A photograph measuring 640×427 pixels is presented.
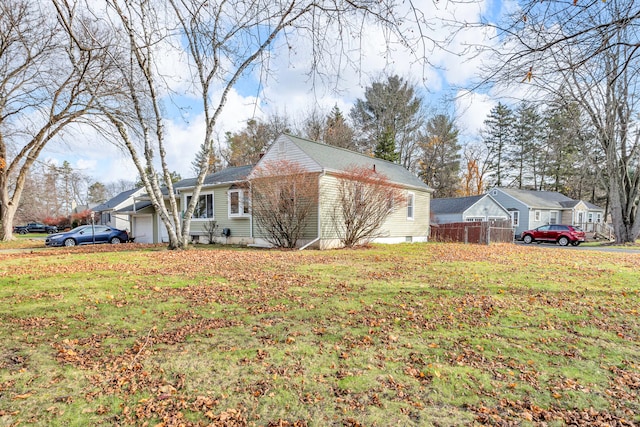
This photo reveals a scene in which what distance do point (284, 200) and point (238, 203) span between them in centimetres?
406

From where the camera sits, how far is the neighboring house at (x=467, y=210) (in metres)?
27.1

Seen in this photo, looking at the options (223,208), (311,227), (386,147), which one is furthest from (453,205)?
(223,208)

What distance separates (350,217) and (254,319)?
32.1 ft

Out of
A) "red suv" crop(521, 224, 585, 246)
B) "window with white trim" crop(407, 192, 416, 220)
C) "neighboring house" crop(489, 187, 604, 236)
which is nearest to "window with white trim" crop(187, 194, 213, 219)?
"window with white trim" crop(407, 192, 416, 220)

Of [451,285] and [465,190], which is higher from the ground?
[465,190]

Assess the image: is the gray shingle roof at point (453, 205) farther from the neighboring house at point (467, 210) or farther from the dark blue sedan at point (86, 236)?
the dark blue sedan at point (86, 236)

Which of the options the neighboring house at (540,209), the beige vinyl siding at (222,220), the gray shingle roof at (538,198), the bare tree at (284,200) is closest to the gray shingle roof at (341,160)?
the bare tree at (284,200)

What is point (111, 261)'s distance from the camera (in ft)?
31.4

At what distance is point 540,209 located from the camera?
33125 millimetres

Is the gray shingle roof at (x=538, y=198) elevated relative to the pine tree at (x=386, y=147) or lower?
lower

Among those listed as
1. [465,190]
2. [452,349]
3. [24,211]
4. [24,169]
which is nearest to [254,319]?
[452,349]

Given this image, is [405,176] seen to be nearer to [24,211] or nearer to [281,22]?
[281,22]

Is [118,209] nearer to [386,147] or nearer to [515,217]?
[386,147]

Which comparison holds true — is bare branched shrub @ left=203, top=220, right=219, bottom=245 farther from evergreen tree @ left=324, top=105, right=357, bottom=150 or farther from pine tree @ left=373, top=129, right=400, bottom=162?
pine tree @ left=373, top=129, right=400, bottom=162
